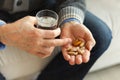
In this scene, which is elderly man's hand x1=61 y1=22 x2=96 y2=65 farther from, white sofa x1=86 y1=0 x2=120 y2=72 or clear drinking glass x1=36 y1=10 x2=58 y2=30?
white sofa x1=86 y1=0 x2=120 y2=72

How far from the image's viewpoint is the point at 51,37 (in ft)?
2.98

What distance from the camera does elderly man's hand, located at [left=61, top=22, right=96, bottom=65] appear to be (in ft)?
3.20

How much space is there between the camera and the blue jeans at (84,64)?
1.16 meters

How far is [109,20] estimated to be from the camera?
4.41ft

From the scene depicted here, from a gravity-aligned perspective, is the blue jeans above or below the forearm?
below

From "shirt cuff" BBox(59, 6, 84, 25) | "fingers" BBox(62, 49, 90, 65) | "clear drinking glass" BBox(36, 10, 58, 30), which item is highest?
"clear drinking glass" BBox(36, 10, 58, 30)

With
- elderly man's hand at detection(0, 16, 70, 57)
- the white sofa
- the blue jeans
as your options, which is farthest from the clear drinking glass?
the white sofa

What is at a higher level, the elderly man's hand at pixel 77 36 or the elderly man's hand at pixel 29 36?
the elderly man's hand at pixel 29 36

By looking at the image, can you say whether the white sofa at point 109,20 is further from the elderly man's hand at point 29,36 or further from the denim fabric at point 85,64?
the elderly man's hand at point 29,36

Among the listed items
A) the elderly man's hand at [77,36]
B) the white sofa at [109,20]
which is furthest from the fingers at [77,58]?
the white sofa at [109,20]

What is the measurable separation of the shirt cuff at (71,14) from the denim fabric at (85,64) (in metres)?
0.09

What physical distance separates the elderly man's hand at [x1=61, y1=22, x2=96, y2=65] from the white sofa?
33 cm

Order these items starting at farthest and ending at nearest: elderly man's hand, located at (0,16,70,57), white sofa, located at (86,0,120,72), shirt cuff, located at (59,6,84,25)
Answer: white sofa, located at (86,0,120,72)
shirt cuff, located at (59,6,84,25)
elderly man's hand, located at (0,16,70,57)

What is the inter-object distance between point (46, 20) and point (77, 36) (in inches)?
6.3
